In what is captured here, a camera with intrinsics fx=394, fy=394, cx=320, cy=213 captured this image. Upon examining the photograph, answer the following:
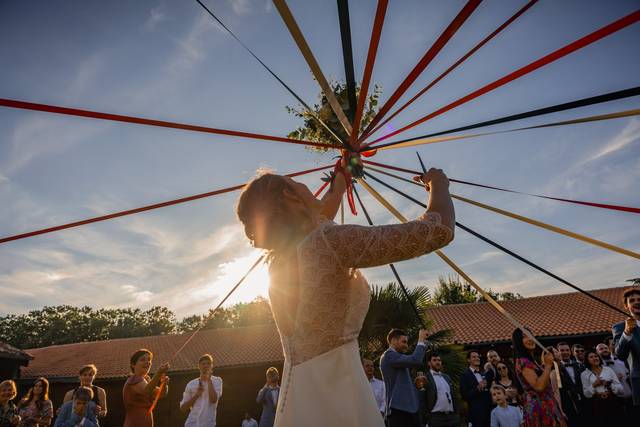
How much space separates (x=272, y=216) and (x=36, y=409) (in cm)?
647

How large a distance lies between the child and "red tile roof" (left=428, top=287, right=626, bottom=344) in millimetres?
9512

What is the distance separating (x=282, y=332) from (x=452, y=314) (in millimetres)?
21628

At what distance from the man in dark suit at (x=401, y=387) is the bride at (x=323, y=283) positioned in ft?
15.1

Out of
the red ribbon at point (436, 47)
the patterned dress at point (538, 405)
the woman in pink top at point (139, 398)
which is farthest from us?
the woman in pink top at point (139, 398)

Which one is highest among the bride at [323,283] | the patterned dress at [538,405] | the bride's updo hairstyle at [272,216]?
the bride's updo hairstyle at [272,216]

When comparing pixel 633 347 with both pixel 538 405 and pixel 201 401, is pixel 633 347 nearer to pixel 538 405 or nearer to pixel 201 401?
pixel 538 405

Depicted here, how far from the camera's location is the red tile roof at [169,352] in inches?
722

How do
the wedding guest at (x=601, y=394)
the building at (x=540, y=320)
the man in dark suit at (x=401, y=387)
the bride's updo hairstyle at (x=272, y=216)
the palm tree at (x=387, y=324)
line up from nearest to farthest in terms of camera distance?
1. the bride's updo hairstyle at (x=272, y=216)
2. the man in dark suit at (x=401, y=387)
3. the wedding guest at (x=601, y=394)
4. the palm tree at (x=387, y=324)
5. the building at (x=540, y=320)

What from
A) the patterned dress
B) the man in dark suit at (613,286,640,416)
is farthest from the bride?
the man in dark suit at (613,286,640,416)

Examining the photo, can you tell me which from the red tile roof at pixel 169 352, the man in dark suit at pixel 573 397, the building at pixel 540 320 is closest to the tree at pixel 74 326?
the red tile roof at pixel 169 352

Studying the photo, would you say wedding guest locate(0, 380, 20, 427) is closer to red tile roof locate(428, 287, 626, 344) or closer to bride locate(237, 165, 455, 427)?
bride locate(237, 165, 455, 427)

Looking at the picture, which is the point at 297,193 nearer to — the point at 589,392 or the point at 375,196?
the point at 375,196

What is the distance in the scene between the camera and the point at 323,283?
4.17 ft

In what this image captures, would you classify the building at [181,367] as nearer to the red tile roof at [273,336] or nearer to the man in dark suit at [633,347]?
the red tile roof at [273,336]
